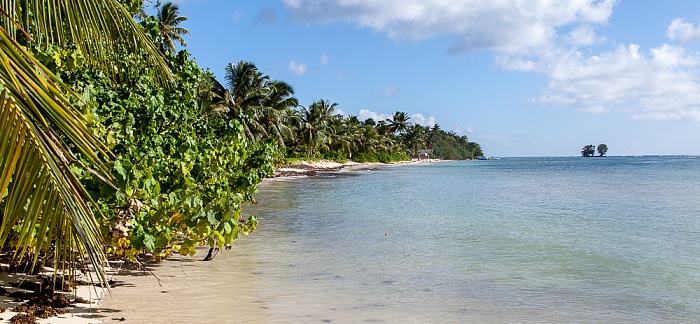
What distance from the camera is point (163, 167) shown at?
5.86 meters

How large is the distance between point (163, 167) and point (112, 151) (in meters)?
0.53

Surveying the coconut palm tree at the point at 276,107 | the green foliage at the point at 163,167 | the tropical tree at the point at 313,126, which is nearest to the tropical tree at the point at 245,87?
the coconut palm tree at the point at 276,107

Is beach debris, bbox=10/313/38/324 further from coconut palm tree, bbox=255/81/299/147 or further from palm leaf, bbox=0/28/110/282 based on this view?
coconut palm tree, bbox=255/81/299/147

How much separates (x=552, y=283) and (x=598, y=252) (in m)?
3.29

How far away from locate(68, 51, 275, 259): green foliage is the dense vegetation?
0.05ft

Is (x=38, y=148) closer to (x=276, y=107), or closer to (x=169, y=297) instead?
(x=169, y=297)

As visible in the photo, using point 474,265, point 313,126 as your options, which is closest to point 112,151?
point 474,265

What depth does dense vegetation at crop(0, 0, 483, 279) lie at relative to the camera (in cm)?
183

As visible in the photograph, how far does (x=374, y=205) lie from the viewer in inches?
776

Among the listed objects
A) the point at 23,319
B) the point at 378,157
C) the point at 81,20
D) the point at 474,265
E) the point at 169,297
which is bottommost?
the point at 474,265

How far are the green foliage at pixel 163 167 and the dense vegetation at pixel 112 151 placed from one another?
16mm

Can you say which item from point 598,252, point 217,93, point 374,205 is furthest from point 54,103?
point 217,93

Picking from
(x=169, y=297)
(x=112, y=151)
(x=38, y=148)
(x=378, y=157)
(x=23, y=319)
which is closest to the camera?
(x=38, y=148)

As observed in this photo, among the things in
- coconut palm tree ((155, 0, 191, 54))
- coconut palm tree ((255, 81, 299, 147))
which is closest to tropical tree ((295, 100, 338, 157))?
coconut palm tree ((255, 81, 299, 147))
